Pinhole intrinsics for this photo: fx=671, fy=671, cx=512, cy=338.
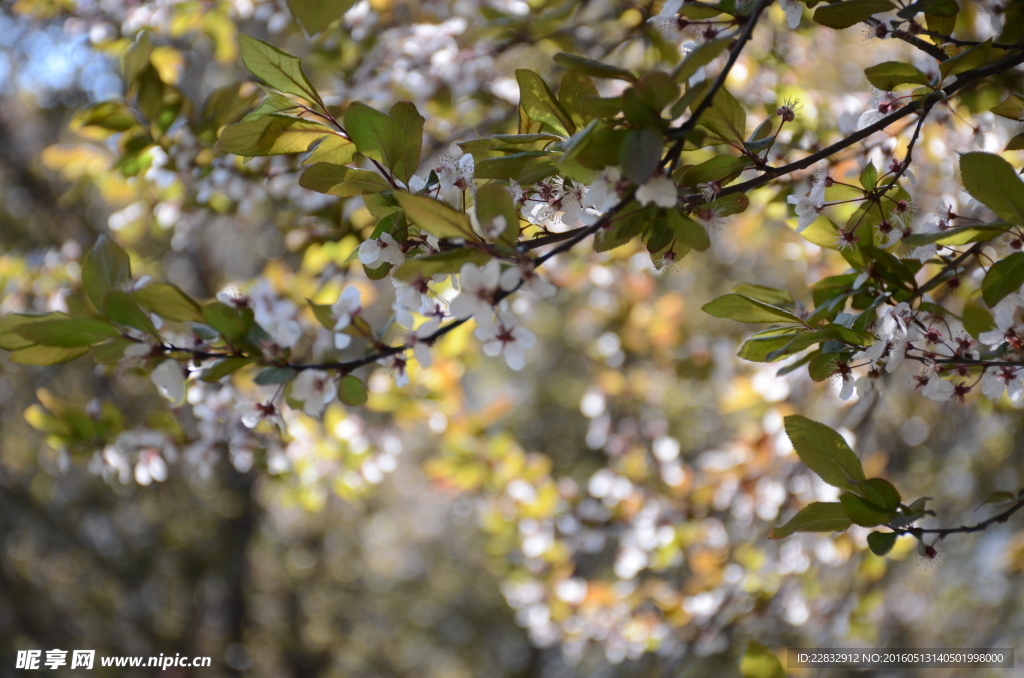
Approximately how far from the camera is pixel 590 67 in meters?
0.53

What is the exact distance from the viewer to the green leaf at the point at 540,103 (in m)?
0.65

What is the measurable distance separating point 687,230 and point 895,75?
327 millimetres

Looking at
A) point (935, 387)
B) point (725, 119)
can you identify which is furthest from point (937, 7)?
point (935, 387)

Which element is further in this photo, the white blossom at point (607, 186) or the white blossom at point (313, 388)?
the white blossom at point (313, 388)

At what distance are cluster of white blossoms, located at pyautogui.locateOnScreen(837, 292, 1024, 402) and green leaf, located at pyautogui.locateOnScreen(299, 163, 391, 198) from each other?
50cm

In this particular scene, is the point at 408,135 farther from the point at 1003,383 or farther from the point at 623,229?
the point at 1003,383

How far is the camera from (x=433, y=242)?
66 cm

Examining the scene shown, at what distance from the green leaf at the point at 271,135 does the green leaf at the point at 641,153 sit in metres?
0.33

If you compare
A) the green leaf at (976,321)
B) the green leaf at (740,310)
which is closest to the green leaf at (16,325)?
the green leaf at (740,310)

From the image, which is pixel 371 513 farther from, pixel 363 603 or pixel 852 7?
pixel 852 7

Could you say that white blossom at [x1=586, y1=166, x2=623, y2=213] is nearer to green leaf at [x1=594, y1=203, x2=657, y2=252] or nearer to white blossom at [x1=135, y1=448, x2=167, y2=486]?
green leaf at [x1=594, y1=203, x2=657, y2=252]

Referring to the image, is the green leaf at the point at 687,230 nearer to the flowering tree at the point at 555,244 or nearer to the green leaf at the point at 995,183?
the flowering tree at the point at 555,244

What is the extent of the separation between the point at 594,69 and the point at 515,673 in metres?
5.48

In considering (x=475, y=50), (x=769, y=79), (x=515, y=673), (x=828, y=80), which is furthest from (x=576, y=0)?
(x=515, y=673)
